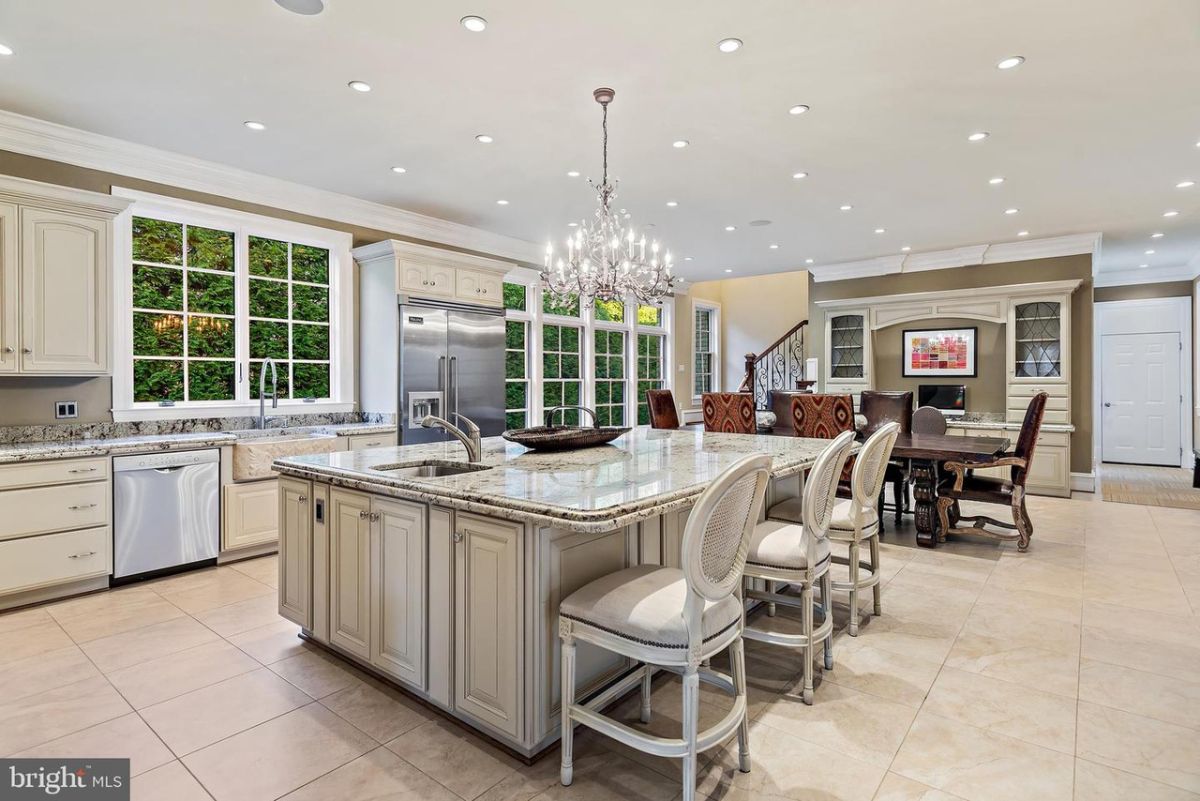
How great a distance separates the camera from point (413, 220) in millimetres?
5750

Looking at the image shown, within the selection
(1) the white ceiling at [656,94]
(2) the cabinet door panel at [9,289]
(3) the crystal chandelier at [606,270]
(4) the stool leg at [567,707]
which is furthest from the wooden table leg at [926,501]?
(2) the cabinet door panel at [9,289]

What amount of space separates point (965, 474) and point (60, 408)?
20.9 feet

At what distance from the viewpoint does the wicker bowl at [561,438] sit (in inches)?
117

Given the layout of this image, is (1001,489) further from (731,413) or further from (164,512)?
(164,512)

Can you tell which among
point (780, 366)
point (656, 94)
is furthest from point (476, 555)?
point (780, 366)

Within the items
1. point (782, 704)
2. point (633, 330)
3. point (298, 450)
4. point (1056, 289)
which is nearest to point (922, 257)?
point (1056, 289)

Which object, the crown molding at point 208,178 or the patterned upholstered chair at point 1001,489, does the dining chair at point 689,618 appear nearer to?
the patterned upholstered chair at point 1001,489

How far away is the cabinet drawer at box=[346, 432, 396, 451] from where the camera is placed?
4751 millimetres

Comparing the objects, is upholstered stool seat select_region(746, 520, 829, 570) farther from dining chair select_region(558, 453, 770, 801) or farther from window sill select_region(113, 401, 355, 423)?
window sill select_region(113, 401, 355, 423)

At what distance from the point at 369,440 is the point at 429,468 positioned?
2510mm

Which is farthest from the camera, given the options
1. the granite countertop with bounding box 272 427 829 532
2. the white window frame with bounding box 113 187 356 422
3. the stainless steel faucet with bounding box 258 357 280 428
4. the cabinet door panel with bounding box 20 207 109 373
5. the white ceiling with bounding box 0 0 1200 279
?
the stainless steel faucet with bounding box 258 357 280 428

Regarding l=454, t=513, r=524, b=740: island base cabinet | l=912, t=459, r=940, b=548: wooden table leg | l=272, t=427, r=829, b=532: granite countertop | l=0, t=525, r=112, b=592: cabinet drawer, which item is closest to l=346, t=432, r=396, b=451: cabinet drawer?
l=0, t=525, r=112, b=592: cabinet drawer

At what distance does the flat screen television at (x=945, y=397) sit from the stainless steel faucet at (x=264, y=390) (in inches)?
287

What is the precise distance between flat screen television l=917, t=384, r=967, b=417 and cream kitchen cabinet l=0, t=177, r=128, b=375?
8.25m
